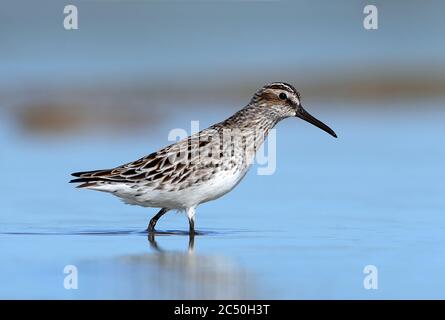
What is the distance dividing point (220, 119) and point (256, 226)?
7.42 meters

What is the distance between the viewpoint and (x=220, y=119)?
18750 millimetres

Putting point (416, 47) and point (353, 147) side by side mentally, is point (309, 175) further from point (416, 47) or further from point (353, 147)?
point (416, 47)

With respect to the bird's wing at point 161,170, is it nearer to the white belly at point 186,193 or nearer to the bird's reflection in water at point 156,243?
the white belly at point 186,193

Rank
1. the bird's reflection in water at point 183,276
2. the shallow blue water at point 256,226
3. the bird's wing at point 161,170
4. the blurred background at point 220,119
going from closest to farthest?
the bird's reflection in water at point 183,276
the shallow blue water at point 256,226
the blurred background at point 220,119
the bird's wing at point 161,170

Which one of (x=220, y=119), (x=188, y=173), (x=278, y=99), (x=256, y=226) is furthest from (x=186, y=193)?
(x=220, y=119)

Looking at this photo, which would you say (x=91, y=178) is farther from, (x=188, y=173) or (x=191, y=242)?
(x=191, y=242)

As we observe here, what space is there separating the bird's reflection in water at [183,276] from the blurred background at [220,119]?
0.02 m

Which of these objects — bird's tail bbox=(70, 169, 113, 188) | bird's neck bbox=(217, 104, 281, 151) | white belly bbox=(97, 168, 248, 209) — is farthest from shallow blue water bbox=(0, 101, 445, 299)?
bird's neck bbox=(217, 104, 281, 151)

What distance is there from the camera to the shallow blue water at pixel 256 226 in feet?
29.3

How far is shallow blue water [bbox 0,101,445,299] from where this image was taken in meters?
8.94

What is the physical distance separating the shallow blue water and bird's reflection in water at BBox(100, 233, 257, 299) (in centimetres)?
2

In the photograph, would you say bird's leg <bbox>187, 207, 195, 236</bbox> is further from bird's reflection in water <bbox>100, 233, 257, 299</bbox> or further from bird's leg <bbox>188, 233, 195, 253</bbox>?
bird's reflection in water <bbox>100, 233, 257, 299</bbox>

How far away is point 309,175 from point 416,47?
467 inches

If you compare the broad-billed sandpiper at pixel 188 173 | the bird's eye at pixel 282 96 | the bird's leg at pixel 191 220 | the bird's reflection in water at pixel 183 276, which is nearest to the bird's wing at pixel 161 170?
the broad-billed sandpiper at pixel 188 173
